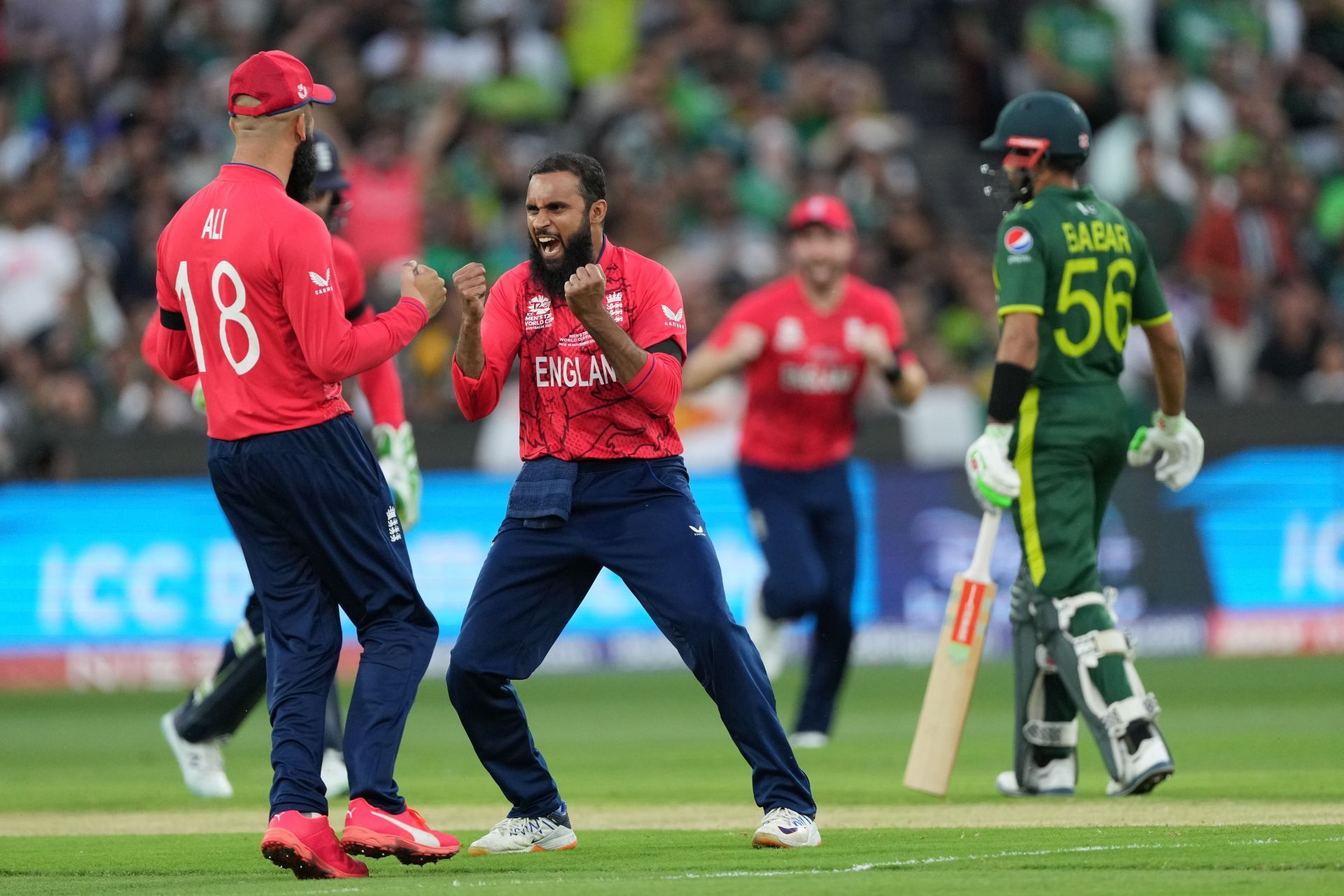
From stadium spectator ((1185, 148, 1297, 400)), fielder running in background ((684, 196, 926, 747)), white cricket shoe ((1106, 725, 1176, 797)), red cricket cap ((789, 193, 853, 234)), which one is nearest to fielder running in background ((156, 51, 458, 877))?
white cricket shoe ((1106, 725, 1176, 797))

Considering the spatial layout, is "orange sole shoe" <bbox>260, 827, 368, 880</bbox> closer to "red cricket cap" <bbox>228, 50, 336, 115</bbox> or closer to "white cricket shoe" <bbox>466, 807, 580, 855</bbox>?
"white cricket shoe" <bbox>466, 807, 580, 855</bbox>

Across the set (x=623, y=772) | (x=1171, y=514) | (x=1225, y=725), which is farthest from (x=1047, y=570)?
(x=1171, y=514)

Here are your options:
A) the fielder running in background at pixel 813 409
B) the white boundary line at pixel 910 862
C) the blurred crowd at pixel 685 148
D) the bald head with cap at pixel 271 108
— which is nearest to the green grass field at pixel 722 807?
the white boundary line at pixel 910 862

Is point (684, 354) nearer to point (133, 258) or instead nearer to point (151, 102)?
point (133, 258)

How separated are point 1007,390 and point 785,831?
2401mm

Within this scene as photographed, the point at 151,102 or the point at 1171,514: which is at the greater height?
the point at 151,102

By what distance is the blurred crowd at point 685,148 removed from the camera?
18359mm

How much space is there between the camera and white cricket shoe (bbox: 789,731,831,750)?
11516mm

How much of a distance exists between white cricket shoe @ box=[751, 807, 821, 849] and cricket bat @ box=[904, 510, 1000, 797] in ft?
5.61

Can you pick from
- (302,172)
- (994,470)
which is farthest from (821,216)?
(302,172)

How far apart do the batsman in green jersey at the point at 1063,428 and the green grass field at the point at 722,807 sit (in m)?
0.32

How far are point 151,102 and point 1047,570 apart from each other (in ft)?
45.2

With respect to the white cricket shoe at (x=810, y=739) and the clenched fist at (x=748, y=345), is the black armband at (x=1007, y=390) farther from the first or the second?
the clenched fist at (x=748, y=345)

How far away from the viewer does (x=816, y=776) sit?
10.1 metres
